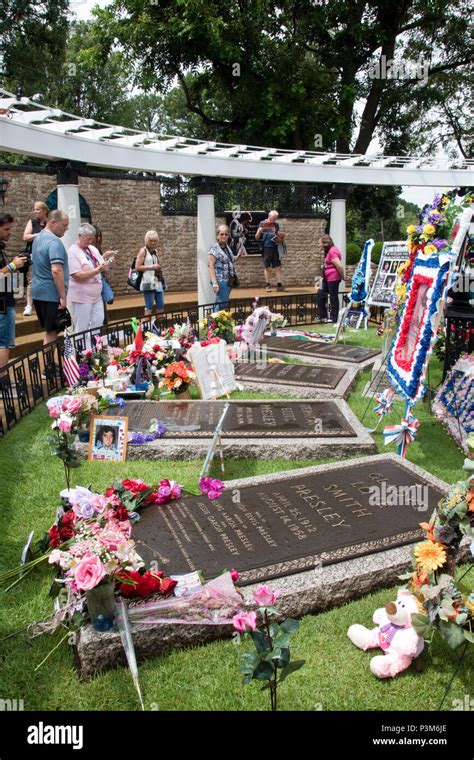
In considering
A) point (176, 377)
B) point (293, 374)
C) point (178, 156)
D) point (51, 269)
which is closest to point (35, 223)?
point (51, 269)

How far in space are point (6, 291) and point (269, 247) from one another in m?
11.6

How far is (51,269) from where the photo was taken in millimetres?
6914

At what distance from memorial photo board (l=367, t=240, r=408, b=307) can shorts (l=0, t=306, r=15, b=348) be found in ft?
22.9

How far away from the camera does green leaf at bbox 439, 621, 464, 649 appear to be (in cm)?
239

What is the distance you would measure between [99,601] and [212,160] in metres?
12.4

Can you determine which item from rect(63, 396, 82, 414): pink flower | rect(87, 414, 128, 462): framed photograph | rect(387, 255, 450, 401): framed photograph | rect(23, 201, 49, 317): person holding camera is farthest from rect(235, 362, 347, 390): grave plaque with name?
rect(63, 396, 82, 414): pink flower

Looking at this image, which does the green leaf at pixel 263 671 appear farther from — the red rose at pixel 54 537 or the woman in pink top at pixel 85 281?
the woman in pink top at pixel 85 281

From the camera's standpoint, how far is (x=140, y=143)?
12.2 meters

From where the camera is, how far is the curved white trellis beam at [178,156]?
31.6 feet

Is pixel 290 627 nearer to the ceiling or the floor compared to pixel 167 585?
nearer to the ceiling

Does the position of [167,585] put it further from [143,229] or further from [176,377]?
[143,229]

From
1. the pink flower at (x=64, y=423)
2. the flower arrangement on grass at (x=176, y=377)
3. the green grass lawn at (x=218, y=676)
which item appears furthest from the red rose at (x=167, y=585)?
the flower arrangement on grass at (x=176, y=377)
